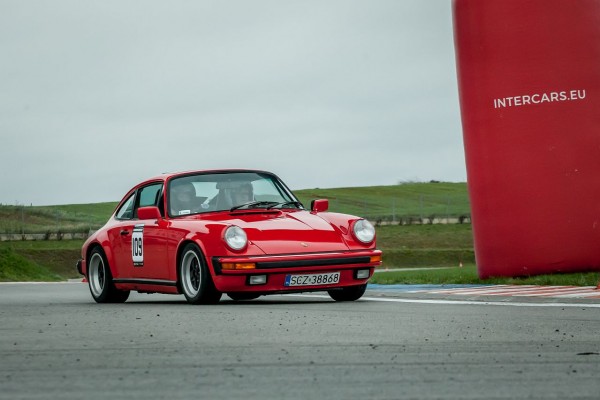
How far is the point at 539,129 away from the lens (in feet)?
49.4

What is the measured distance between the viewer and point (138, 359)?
20.6 ft

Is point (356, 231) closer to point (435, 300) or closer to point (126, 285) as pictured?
point (435, 300)

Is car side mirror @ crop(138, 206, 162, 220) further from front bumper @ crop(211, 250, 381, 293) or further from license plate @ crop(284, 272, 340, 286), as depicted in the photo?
license plate @ crop(284, 272, 340, 286)

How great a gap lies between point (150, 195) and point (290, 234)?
7.17 ft

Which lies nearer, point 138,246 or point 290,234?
point 290,234

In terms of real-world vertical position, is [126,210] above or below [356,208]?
below

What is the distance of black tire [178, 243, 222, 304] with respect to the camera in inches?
445

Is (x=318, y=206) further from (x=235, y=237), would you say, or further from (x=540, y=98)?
(x=540, y=98)

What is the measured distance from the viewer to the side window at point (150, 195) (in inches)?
502

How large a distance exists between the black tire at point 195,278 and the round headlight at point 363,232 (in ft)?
4.90

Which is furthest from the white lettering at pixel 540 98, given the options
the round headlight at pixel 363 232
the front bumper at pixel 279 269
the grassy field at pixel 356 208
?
the grassy field at pixel 356 208

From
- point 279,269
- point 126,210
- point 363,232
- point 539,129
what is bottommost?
point 279,269

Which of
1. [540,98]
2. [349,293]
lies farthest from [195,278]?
[540,98]

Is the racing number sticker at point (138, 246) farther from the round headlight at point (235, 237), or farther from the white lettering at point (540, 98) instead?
the white lettering at point (540, 98)
